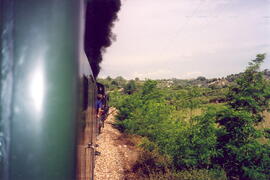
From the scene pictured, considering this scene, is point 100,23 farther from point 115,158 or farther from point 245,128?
point 115,158

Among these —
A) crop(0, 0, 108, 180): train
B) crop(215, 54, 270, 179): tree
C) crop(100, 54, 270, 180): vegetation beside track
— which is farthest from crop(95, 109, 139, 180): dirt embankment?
crop(0, 0, 108, 180): train

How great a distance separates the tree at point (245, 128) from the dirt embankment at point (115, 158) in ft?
9.75

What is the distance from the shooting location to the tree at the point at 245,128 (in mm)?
6019

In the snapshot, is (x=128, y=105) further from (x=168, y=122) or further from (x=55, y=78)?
(x=55, y=78)

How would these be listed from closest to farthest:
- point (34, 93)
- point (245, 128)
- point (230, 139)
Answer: point (34, 93)
point (245, 128)
point (230, 139)

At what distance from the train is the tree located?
19.5 feet

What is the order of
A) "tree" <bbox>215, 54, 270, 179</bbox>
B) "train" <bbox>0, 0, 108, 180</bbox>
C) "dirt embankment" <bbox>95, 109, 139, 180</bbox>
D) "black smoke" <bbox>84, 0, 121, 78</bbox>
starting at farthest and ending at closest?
1. "dirt embankment" <bbox>95, 109, 139, 180</bbox>
2. "tree" <bbox>215, 54, 270, 179</bbox>
3. "black smoke" <bbox>84, 0, 121, 78</bbox>
4. "train" <bbox>0, 0, 108, 180</bbox>

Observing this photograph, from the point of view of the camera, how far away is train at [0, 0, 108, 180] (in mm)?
919

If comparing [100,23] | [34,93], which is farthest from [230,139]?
[34,93]

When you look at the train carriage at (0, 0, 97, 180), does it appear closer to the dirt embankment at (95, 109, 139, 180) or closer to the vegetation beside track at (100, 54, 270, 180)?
the vegetation beside track at (100, 54, 270, 180)

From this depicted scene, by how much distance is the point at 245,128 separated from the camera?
6.12 m

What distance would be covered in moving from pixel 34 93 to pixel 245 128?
6.19m

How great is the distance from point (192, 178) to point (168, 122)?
2.63 m

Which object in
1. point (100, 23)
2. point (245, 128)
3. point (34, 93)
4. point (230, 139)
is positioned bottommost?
point (230, 139)
